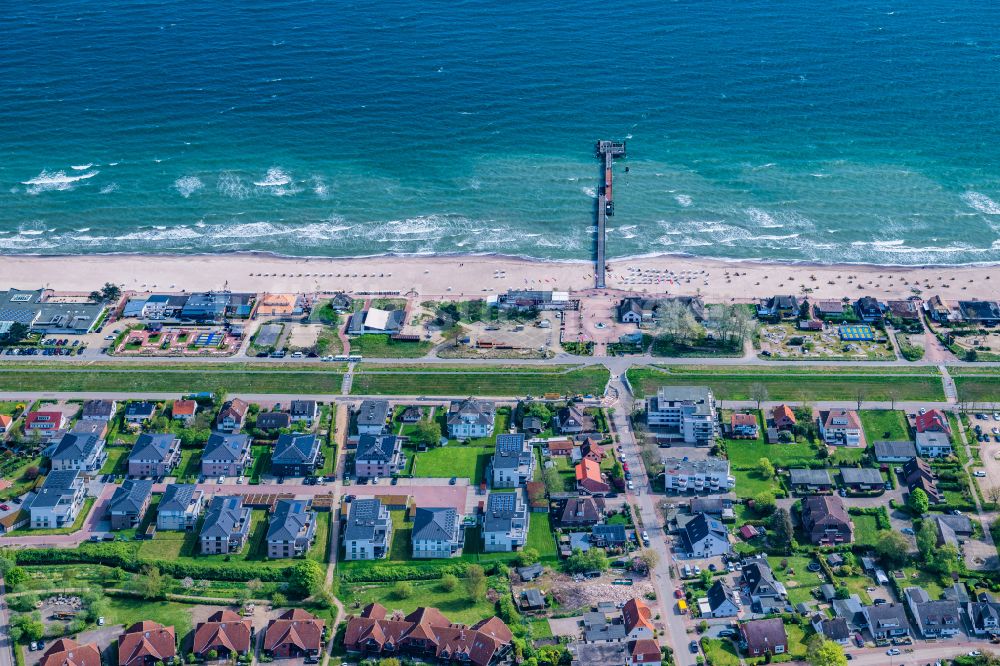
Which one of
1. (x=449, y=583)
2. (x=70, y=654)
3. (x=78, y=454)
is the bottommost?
(x=70, y=654)

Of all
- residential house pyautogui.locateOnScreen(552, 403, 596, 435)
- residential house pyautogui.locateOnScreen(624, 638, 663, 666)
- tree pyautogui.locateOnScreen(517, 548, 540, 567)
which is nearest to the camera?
residential house pyautogui.locateOnScreen(624, 638, 663, 666)

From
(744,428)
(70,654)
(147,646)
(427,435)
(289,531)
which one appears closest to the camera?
(70,654)

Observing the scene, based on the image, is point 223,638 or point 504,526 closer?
point 223,638

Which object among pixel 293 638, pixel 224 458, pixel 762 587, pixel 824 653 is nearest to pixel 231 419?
pixel 224 458

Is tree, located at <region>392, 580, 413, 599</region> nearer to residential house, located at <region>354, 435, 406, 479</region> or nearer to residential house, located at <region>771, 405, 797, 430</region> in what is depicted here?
residential house, located at <region>354, 435, 406, 479</region>

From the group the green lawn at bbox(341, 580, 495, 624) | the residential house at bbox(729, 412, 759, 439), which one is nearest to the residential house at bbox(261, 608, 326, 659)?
the green lawn at bbox(341, 580, 495, 624)

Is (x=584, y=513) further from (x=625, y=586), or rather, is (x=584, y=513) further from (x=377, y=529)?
(x=377, y=529)

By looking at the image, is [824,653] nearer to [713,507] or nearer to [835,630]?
[835,630]
